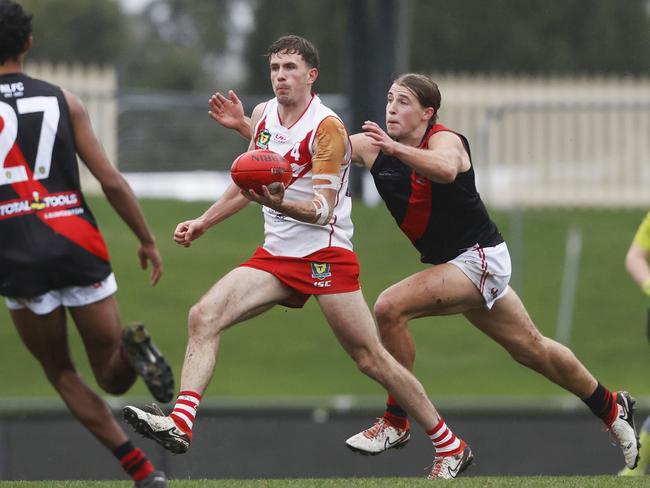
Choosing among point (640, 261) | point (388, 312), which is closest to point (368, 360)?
point (388, 312)

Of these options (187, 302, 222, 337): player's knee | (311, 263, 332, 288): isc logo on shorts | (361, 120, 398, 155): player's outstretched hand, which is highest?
(361, 120, 398, 155): player's outstretched hand

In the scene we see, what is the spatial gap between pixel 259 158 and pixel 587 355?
10.3 m

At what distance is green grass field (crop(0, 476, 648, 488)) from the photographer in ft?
22.7

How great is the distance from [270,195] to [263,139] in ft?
2.38

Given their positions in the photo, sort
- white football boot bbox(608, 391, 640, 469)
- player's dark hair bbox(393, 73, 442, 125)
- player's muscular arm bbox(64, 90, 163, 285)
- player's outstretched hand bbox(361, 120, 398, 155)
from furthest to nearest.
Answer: white football boot bbox(608, 391, 640, 469) < player's dark hair bbox(393, 73, 442, 125) < player's outstretched hand bbox(361, 120, 398, 155) < player's muscular arm bbox(64, 90, 163, 285)

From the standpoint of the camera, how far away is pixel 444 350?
16.5 metres

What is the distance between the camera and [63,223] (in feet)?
20.4

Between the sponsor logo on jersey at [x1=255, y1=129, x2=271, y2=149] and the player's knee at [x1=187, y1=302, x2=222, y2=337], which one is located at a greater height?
the sponsor logo on jersey at [x1=255, y1=129, x2=271, y2=149]

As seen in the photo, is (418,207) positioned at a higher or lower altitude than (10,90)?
lower

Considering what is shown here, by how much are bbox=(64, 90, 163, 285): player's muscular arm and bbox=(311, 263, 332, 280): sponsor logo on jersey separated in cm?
88

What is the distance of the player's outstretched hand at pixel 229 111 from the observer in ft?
25.5

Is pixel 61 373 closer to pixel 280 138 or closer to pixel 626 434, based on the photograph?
pixel 280 138

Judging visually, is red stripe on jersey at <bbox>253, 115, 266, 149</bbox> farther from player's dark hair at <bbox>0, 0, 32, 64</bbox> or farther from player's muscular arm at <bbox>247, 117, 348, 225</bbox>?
player's dark hair at <bbox>0, 0, 32, 64</bbox>

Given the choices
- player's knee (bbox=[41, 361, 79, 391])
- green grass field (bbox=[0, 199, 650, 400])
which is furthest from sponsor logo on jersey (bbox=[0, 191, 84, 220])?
green grass field (bbox=[0, 199, 650, 400])
